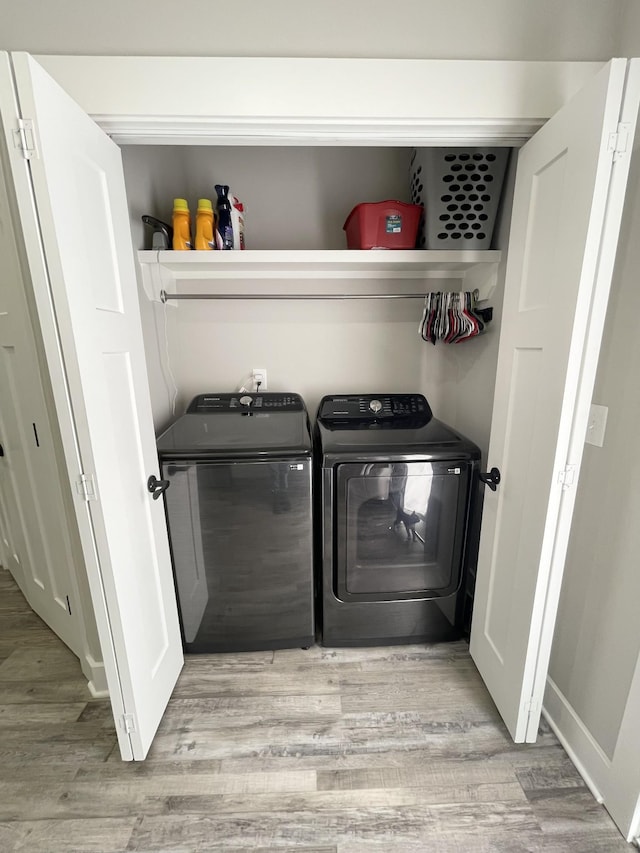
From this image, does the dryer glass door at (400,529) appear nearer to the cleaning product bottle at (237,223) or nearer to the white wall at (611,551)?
the white wall at (611,551)

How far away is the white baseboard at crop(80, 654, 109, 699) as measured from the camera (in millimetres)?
1500

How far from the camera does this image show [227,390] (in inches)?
84.7

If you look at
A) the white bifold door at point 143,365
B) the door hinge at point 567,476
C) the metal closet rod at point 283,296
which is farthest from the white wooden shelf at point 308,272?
the door hinge at point 567,476

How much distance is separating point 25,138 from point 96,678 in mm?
1806

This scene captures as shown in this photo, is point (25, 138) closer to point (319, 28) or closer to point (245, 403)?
point (319, 28)

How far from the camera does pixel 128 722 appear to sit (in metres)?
1.20

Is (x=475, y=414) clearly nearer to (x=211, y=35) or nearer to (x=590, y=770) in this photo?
(x=590, y=770)

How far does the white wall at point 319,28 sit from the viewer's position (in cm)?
104

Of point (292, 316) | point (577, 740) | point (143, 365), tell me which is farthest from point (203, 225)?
point (577, 740)

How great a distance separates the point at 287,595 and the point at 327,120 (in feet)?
5.70

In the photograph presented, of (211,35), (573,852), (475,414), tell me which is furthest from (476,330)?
(573,852)

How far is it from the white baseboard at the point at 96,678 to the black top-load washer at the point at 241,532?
1.08 feet

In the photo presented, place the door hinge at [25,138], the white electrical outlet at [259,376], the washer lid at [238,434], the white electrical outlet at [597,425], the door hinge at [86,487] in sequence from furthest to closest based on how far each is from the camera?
the white electrical outlet at [259,376] → the washer lid at [238,434] → the white electrical outlet at [597,425] → the door hinge at [86,487] → the door hinge at [25,138]

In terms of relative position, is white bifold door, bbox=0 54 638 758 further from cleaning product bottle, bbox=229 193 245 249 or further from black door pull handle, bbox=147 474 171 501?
cleaning product bottle, bbox=229 193 245 249
